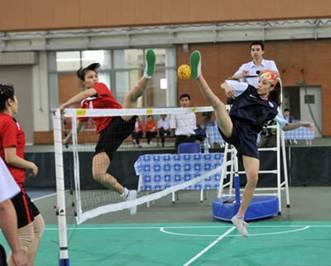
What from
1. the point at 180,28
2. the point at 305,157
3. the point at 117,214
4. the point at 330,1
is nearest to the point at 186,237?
the point at 117,214

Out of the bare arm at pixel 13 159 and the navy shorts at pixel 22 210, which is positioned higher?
the bare arm at pixel 13 159

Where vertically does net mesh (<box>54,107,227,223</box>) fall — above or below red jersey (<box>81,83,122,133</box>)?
below

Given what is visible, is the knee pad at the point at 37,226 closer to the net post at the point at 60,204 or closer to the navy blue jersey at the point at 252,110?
the net post at the point at 60,204

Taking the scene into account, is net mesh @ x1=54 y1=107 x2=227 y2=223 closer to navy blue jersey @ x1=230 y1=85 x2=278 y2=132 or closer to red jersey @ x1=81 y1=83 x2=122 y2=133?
red jersey @ x1=81 y1=83 x2=122 y2=133

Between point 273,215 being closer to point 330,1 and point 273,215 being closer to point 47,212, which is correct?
point 47,212

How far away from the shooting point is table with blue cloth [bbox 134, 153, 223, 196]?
12.4 metres

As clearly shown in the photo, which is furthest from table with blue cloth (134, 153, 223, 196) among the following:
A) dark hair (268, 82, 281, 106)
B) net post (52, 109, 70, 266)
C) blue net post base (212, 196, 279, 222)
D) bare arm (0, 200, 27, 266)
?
bare arm (0, 200, 27, 266)

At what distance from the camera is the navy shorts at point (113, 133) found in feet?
28.6

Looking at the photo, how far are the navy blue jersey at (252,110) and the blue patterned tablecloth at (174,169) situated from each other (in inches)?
172

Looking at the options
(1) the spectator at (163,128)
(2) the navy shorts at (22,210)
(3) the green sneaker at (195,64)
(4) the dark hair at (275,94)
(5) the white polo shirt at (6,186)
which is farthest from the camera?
(1) the spectator at (163,128)

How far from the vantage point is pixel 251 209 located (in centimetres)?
1021

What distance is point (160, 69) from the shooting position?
33.6 meters

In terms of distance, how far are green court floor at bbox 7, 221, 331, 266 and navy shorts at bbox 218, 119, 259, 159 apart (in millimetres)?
1220

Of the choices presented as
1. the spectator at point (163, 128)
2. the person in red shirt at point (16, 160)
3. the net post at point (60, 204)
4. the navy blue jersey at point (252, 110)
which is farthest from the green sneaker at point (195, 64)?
the spectator at point (163, 128)
